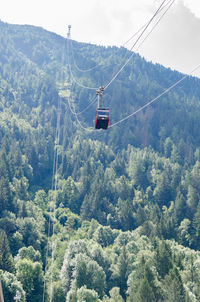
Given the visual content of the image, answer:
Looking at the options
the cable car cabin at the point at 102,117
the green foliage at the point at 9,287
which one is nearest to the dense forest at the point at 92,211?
the green foliage at the point at 9,287

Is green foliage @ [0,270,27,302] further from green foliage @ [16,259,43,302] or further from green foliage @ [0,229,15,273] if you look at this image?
green foliage @ [16,259,43,302]

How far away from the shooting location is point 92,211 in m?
117

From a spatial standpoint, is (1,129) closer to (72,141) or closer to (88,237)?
(72,141)

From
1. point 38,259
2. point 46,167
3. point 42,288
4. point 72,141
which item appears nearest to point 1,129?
point 46,167

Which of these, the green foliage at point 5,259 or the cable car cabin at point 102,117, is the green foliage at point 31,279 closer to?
the green foliage at point 5,259

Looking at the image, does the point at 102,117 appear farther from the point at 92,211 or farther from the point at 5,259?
the point at 92,211

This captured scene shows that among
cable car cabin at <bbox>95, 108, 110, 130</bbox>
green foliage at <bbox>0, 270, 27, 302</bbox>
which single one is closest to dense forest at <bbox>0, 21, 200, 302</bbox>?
green foliage at <bbox>0, 270, 27, 302</bbox>

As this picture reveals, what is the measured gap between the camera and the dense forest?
218 feet

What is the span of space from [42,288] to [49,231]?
34.9 m

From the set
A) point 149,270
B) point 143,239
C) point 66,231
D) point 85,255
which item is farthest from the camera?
point 66,231

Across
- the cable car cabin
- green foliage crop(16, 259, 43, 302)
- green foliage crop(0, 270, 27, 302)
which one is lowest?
green foliage crop(16, 259, 43, 302)

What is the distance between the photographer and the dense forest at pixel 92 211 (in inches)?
2611

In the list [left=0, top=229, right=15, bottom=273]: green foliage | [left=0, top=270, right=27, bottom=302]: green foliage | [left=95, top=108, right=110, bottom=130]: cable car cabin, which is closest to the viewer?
[left=95, top=108, right=110, bottom=130]: cable car cabin

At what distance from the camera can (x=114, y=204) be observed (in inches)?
4995
